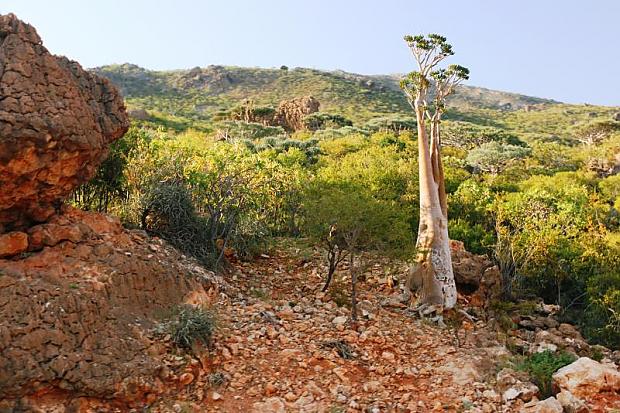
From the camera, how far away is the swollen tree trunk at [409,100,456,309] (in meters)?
9.19

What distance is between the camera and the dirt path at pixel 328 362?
20.2ft

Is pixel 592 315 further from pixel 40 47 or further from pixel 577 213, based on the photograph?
pixel 40 47

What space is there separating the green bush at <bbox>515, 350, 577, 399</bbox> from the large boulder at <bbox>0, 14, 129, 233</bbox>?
21.4 ft

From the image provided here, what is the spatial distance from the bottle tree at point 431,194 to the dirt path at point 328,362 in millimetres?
705

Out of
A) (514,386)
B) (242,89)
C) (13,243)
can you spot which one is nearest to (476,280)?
(514,386)

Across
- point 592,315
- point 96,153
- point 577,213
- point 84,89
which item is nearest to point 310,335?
point 96,153

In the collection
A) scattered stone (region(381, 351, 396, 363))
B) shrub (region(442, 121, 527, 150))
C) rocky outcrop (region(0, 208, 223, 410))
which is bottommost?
scattered stone (region(381, 351, 396, 363))

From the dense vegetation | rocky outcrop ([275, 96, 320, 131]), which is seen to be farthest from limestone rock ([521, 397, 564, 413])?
rocky outcrop ([275, 96, 320, 131])

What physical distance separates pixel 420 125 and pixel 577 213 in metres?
7.59

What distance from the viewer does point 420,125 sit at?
948 centimetres

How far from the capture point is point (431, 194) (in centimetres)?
948

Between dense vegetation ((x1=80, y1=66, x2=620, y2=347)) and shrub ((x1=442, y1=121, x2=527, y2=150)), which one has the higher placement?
shrub ((x1=442, y1=121, x2=527, y2=150))

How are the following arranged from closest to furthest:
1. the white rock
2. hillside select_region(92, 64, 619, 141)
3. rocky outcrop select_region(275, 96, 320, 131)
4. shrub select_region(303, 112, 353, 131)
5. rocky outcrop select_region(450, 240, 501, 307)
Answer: the white rock
rocky outcrop select_region(450, 240, 501, 307)
shrub select_region(303, 112, 353, 131)
rocky outcrop select_region(275, 96, 320, 131)
hillside select_region(92, 64, 619, 141)

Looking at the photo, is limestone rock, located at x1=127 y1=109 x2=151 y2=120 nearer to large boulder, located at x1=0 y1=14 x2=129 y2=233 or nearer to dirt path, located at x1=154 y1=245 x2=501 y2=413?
dirt path, located at x1=154 y1=245 x2=501 y2=413
